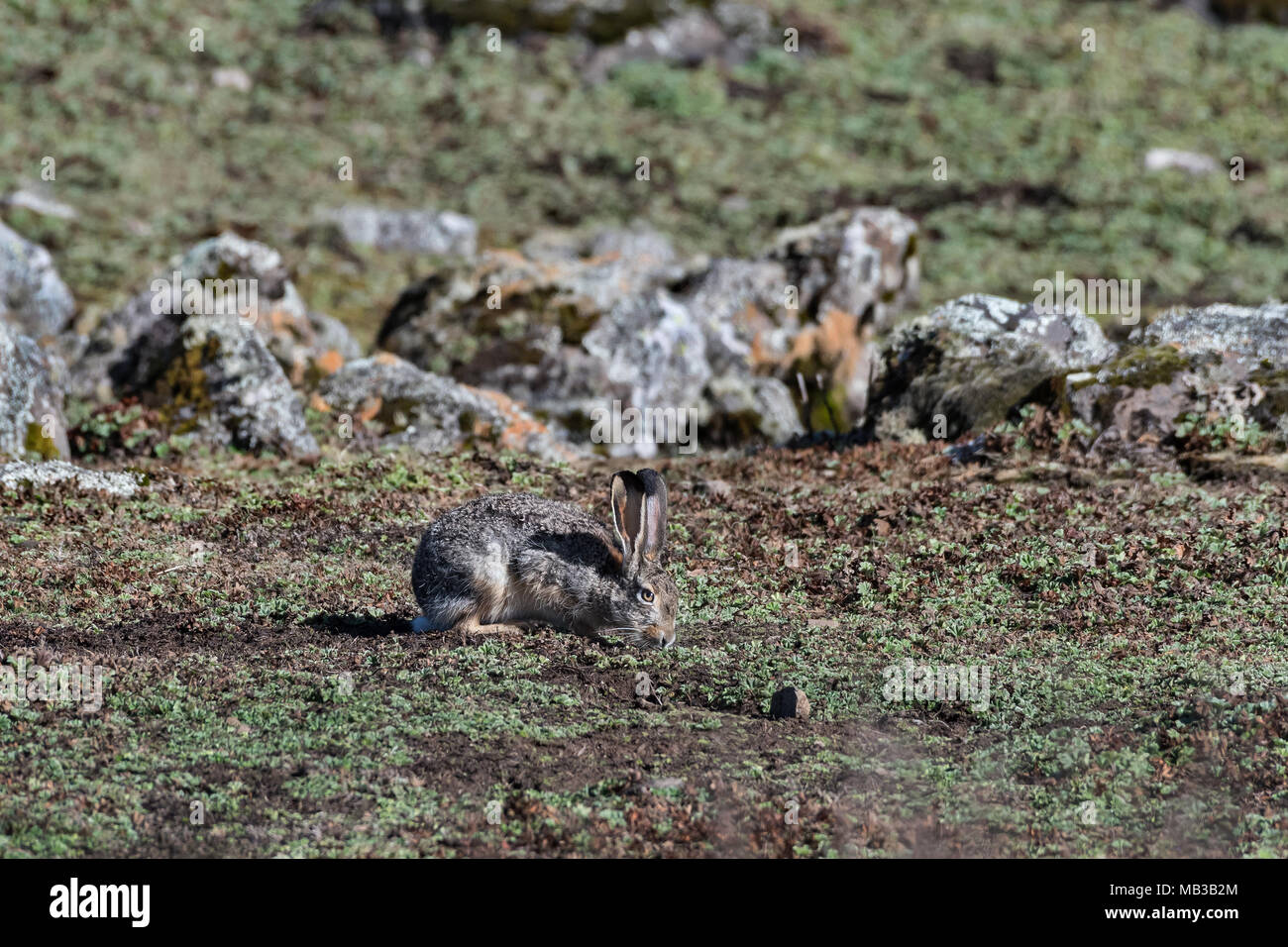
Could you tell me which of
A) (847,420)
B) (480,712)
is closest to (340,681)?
(480,712)

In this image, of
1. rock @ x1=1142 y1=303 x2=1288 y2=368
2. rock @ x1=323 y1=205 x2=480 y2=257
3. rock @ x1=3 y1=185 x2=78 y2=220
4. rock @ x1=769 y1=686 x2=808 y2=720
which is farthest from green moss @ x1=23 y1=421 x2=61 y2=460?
rock @ x1=3 y1=185 x2=78 y2=220

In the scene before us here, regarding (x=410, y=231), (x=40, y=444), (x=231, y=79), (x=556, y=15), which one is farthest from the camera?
(x=556, y=15)

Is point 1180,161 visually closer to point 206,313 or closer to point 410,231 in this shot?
point 410,231

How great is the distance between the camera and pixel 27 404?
55.9ft

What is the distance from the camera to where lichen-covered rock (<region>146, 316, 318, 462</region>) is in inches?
696

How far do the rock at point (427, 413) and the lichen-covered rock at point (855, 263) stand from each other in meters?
6.67

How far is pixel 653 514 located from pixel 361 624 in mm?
2593

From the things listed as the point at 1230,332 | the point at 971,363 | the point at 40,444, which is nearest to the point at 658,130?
the point at 971,363

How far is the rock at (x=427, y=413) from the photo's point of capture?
1800 centimetres

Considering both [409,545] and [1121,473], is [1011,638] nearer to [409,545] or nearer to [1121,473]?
[1121,473]

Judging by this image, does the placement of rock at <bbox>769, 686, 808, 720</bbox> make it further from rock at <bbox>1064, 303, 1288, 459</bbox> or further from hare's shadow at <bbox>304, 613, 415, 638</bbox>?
Result: rock at <bbox>1064, 303, 1288, 459</bbox>

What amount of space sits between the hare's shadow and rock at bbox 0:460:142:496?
15.9 feet
